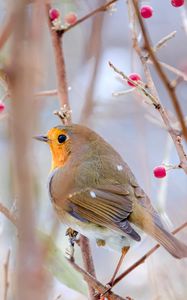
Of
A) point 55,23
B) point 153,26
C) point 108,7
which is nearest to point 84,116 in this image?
point 55,23

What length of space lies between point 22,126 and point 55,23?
1352 mm

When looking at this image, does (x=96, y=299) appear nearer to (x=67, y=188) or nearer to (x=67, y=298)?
(x=67, y=188)

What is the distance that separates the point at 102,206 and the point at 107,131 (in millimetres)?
1918

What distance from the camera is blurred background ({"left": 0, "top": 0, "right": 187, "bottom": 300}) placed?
170cm

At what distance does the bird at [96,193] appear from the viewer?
6.51 feet

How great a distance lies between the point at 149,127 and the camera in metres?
4.64

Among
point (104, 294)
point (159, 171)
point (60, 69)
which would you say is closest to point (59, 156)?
point (60, 69)

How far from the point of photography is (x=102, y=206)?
6.81 feet

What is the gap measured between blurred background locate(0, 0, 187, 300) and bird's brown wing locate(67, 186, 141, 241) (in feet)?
0.35

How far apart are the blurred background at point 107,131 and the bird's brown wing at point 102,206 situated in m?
0.11

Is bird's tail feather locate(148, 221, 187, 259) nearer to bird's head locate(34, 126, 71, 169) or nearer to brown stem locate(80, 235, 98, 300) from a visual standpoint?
brown stem locate(80, 235, 98, 300)

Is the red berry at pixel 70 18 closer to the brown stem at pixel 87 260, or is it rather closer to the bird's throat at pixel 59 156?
the bird's throat at pixel 59 156

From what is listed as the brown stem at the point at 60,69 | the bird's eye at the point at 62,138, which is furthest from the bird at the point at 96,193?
the brown stem at the point at 60,69

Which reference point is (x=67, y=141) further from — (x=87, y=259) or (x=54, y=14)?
(x=87, y=259)
